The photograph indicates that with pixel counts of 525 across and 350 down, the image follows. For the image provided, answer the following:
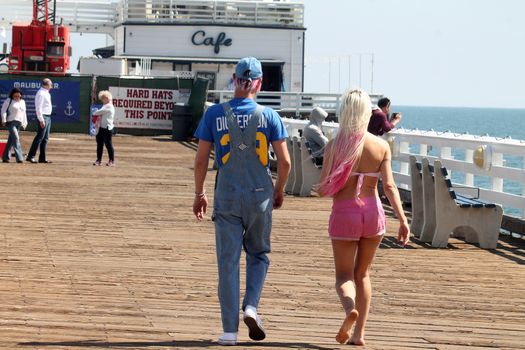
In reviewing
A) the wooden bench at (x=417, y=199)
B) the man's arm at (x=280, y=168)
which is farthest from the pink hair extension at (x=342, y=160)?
the wooden bench at (x=417, y=199)

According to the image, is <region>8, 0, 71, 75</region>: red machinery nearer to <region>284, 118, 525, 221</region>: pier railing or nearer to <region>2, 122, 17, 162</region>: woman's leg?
<region>2, 122, 17, 162</region>: woman's leg

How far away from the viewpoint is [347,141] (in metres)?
8.80

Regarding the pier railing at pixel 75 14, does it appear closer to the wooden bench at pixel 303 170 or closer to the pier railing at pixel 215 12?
the pier railing at pixel 215 12

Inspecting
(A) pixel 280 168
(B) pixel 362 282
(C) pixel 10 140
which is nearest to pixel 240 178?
(A) pixel 280 168

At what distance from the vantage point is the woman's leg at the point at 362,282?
8.83 meters

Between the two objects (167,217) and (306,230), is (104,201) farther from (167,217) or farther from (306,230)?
(306,230)

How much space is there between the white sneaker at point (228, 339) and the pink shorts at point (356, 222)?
0.90 m

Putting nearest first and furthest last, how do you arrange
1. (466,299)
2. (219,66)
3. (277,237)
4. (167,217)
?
(466,299)
(277,237)
(167,217)
(219,66)

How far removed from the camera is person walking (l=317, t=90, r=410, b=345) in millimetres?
8758

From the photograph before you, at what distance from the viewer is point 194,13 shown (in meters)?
72.4

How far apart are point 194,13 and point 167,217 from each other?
55.5 metres

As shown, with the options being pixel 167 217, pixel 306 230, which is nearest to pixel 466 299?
pixel 306 230

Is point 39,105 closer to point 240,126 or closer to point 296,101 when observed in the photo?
point 240,126

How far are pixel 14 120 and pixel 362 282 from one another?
65.2ft
